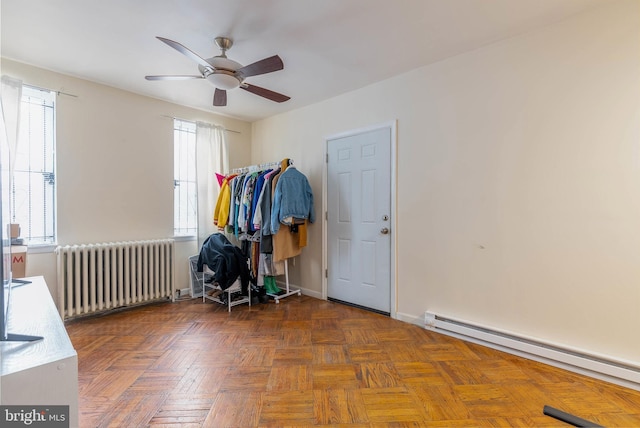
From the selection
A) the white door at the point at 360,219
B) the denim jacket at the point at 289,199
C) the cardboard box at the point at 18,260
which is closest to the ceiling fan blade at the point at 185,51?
the denim jacket at the point at 289,199

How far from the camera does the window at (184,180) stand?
386 centimetres

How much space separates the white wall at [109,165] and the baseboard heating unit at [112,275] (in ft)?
0.62

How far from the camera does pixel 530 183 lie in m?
2.26

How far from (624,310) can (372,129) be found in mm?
2478

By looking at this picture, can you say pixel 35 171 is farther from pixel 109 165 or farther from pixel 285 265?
pixel 285 265

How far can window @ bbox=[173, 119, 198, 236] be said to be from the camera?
3.86 meters

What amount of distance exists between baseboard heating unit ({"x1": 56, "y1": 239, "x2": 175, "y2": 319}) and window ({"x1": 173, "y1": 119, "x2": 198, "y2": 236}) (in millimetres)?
424

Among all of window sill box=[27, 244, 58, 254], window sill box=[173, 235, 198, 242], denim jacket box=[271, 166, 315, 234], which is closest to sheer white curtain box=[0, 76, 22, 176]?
window sill box=[27, 244, 58, 254]

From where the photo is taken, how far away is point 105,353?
2287 millimetres

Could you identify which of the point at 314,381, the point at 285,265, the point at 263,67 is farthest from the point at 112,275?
the point at 263,67

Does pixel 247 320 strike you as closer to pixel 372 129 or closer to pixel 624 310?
pixel 372 129

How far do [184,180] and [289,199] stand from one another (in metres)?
1.63

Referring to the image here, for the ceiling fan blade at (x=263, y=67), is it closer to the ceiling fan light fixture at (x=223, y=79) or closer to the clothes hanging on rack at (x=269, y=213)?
the ceiling fan light fixture at (x=223, y=79)

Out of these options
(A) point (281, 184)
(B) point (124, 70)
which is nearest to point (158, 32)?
(B) point (124, 70)
